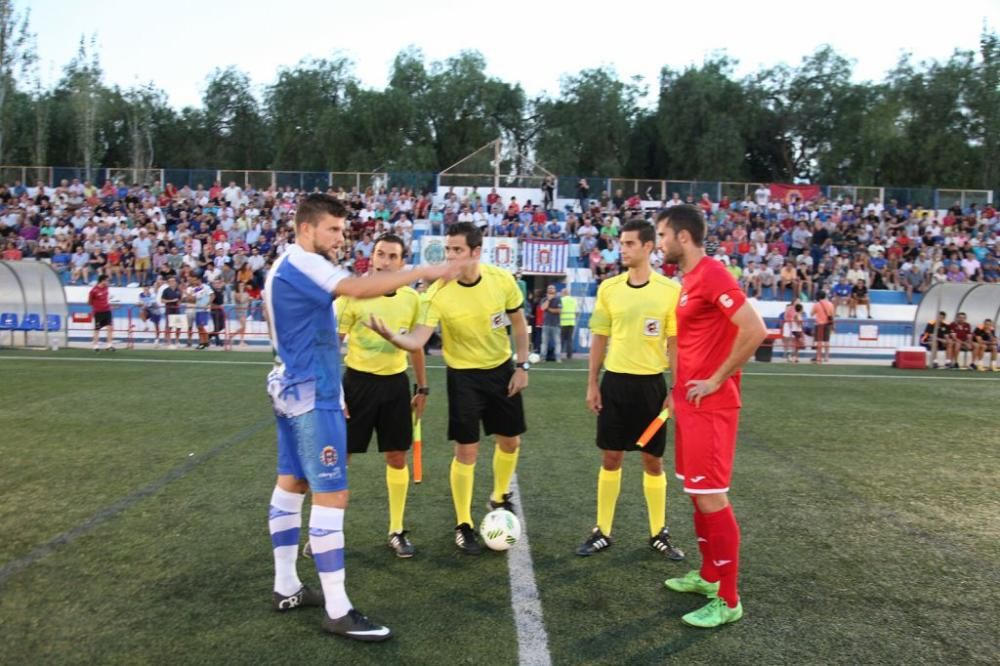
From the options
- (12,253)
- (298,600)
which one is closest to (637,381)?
(298,600)

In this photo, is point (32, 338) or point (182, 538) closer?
point (182, 538)

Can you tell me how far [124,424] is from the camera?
9328 millimetres

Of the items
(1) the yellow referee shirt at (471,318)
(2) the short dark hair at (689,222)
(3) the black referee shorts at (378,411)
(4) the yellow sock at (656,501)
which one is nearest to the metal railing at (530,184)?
(1) the yellow referee shirt at (471,318)

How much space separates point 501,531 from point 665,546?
1123 mm

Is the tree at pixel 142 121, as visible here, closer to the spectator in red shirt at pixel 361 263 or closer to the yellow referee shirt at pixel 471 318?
the spectator in red shirt at pixel 361 263

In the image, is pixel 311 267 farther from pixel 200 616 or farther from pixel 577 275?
pixel 577 275

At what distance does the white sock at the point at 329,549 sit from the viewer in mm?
3984

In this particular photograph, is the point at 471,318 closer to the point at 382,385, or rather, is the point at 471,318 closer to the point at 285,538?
the point at 382,385

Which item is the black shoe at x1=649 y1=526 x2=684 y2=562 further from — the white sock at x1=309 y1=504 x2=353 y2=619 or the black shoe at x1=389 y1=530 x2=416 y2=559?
the white sock at x1=309 y1=504 x2=353 y2=619

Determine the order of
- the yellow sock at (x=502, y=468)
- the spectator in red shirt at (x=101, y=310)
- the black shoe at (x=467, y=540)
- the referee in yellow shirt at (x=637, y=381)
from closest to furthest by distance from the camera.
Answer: the black shoe at (x=467, y=540), the referee in yellow shirt at (x=637, y=381), the yellow sock at (x=502, y=468), the spectator in red shirt at (x=101, y=310)

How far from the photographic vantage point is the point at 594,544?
5.19 m

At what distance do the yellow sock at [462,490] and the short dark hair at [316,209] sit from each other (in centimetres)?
219

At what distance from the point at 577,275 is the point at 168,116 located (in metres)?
45.0

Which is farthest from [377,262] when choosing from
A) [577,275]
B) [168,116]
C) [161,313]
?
[168,116]
